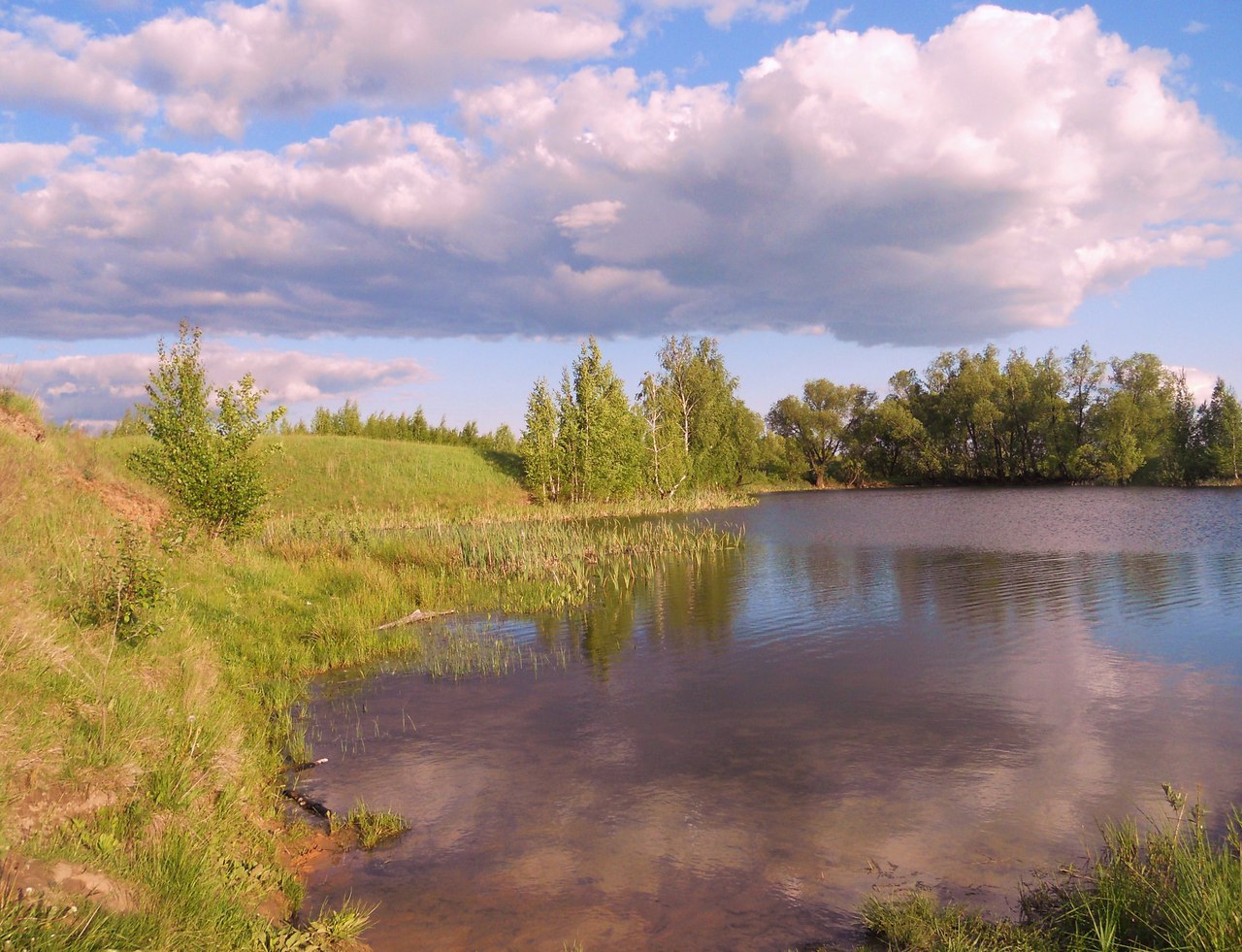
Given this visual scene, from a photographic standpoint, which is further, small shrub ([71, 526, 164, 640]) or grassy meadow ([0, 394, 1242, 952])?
small shrub ([71, 526, 164, 640])

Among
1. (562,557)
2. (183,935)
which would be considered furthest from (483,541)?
(183,935)

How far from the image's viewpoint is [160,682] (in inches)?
334

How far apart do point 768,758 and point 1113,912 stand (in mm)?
4678

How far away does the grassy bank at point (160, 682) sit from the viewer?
4.78m

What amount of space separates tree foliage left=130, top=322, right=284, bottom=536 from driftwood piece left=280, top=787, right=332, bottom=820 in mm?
12201

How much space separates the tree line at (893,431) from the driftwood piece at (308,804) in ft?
151

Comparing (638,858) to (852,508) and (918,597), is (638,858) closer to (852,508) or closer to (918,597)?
(918,597)

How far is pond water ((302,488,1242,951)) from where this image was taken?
20.9 feet

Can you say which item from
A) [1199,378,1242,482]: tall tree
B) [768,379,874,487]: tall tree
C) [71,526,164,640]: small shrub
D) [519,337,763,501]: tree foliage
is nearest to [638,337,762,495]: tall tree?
[519,337,763,501]: tree foliage

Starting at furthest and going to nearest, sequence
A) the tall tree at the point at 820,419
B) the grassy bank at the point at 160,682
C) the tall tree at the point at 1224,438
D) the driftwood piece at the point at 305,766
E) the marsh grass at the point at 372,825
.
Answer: the tall tree at the point at 820,419 → the tall tree at the point at 1224,438 → the driftwood piece at the point at 305,766 → the marsh grass at the point at 372,825 → the grassy bank at the point at 160,682

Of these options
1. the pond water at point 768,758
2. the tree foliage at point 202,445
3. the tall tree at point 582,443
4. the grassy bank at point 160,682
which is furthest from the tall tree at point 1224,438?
the tree foliage at point 202,445

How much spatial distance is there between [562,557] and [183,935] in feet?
66.9

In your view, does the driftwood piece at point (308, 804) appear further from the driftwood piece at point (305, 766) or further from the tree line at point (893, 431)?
the tree line at point (893, 431)

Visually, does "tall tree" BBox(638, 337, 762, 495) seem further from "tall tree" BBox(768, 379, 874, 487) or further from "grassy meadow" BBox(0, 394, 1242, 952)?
"grassy meadow" BBox(0, 394, 1242, 952)
